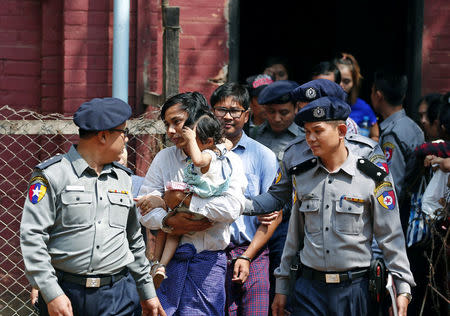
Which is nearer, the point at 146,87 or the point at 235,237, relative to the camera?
the point at 235,237

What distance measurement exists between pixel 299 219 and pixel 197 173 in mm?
674

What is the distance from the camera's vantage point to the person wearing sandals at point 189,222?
4.43 meters

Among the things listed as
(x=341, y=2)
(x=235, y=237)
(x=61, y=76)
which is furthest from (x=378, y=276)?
(x=341, y=2)

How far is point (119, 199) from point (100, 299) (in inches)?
21.8

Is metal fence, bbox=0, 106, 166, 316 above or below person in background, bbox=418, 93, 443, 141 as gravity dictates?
below

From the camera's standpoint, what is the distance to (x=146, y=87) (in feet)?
21.6

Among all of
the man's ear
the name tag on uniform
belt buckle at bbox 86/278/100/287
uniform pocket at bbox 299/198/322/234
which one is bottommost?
belt buckle at bbox 86/278/100/287

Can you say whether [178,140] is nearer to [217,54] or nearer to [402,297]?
[402,297]

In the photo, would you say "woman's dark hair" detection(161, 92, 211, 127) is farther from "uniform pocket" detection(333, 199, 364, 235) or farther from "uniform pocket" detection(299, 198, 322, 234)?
"uniform pocket" detection(333, 199, 364, 235)

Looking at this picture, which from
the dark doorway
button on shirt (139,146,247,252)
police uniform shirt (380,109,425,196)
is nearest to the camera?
button on shirt (139,146,247,252)

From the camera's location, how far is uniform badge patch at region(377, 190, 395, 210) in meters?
4.11

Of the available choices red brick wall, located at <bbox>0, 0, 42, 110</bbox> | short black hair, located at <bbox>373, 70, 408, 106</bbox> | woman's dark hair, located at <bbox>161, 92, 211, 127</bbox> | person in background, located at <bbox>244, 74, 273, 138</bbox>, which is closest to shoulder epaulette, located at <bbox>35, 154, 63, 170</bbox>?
woman's dark hair, located at <bbox>161, 92, 211, 127</bbox>

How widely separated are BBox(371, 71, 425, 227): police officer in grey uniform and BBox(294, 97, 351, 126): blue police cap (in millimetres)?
1822

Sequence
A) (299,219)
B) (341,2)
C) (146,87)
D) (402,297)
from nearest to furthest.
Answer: (402,297)
(299,219)
(146,87)
(341,2)
